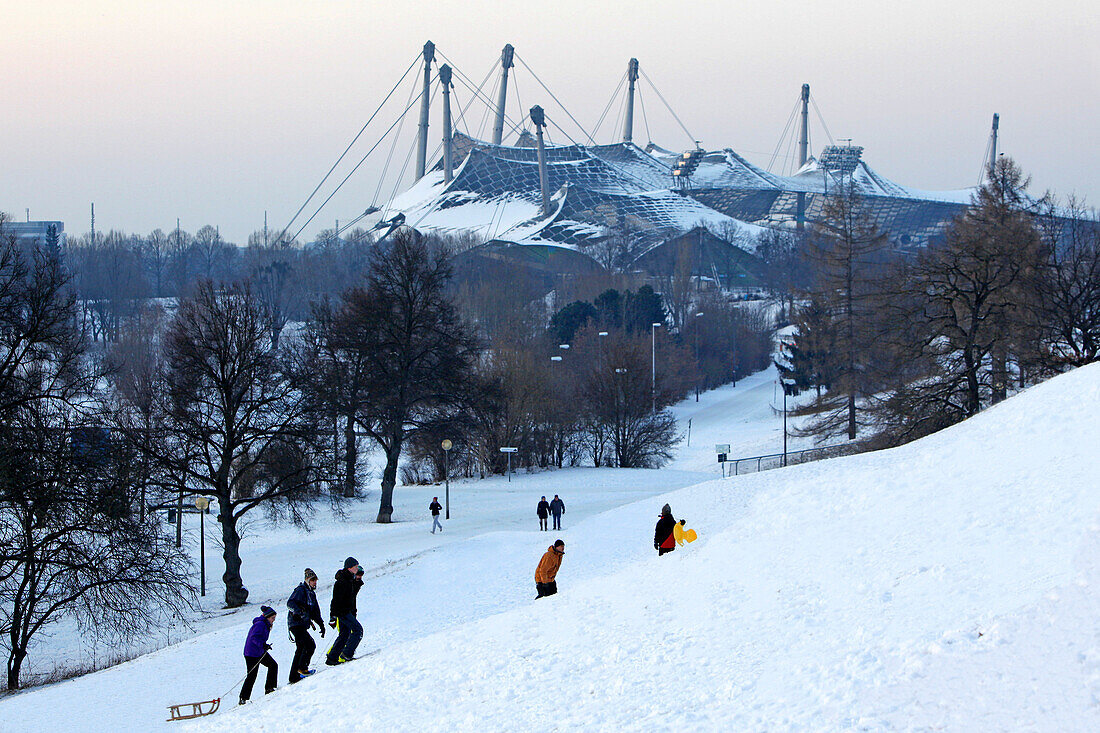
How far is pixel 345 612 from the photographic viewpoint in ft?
36.1

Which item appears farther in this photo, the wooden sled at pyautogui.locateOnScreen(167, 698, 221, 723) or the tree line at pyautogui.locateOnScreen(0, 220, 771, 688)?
the tree line at pyautogui.locateOnScreen(0, 220, 771, 688)

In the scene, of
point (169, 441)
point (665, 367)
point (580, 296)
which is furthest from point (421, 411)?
point (580, 296)

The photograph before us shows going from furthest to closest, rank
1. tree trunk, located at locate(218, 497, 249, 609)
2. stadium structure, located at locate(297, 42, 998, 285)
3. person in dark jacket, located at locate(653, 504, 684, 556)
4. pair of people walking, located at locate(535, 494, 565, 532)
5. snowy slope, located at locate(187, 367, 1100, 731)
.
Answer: stadium structure, located at locate(297, 42, 998, 285) → pair of people walking, located at locate(535, 494, 565, 532) → tree trunk, located at locate(218, 497, 249, 609) → person in dark jacket, located at locate(653, 504, 684, 556) → snowy slope, located at locate(187, 367, 1100, 731)

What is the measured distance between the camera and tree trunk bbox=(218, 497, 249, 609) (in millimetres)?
19859

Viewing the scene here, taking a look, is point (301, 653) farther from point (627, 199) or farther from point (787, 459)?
point (627, 199)

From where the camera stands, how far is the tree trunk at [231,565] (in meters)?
19.9

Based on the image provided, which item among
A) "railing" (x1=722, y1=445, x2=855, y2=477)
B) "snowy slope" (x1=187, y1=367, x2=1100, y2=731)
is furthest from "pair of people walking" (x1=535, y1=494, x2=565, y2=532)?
"railing" (x1=722, y1=445, x2=855, y2=477)

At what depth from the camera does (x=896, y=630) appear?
8.05 meters

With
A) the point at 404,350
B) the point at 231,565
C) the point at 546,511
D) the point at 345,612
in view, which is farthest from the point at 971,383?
the point at 345,612

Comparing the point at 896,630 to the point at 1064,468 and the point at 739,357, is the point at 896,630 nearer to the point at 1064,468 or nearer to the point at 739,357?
the point at 1064,468

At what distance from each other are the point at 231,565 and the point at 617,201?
4854 inches

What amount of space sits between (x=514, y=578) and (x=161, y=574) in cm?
558

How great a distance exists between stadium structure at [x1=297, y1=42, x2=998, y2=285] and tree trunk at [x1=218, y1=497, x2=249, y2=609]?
79.6m

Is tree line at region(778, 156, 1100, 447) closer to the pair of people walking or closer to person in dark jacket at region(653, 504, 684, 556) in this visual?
the pair of people walking
